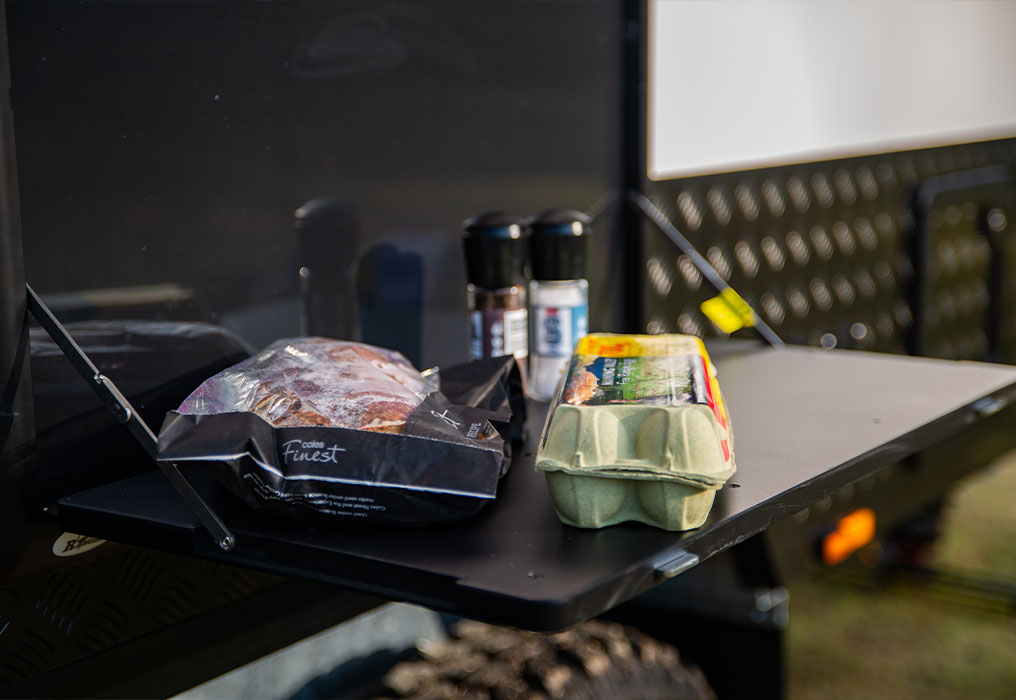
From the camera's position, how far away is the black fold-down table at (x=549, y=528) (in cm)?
70

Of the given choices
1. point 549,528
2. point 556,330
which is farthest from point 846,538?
point 549,528

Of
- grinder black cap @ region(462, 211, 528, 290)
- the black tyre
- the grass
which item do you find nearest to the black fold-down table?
grinder black cap @ region(462, 211, 528, 290)

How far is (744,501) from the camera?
821 millimetres

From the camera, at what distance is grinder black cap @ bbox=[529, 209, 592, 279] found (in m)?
1.21

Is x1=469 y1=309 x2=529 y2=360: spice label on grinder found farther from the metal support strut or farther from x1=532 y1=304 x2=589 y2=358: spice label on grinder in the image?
the metal support strut

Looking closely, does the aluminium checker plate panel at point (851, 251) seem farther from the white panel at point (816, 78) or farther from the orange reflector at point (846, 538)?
the orange reflector at point (846, 538)

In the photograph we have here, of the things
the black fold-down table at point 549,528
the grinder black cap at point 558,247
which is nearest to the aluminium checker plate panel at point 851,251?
the grinder black cap at point 558,247

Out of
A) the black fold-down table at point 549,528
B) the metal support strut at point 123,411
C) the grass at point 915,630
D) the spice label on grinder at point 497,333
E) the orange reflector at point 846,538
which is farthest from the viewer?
the grass at point 915,630

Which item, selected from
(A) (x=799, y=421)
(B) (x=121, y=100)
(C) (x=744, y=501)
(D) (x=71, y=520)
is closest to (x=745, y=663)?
(A) (x=799, y=421)

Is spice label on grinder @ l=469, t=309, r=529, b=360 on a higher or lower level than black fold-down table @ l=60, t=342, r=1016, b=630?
higher

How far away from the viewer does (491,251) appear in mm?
1186

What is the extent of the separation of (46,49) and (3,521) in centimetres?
42

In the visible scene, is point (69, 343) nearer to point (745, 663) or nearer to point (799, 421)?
point (799, 421)

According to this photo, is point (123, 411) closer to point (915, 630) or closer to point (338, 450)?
point (338, 450)
